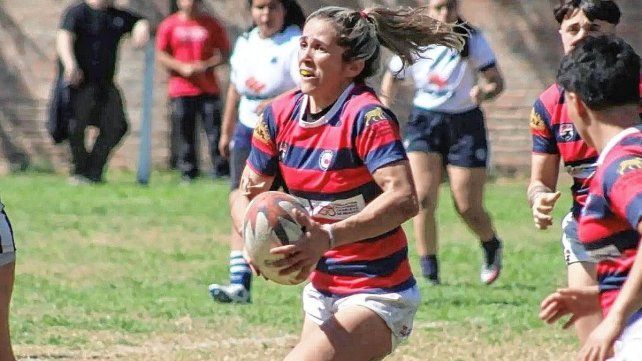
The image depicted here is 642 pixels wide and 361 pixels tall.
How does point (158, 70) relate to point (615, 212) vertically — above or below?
below

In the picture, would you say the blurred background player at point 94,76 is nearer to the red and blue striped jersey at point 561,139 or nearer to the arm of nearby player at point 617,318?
the red and blue striped jersey at point 561,139

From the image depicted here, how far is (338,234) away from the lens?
5.06m

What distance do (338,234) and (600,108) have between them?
3.53 ft

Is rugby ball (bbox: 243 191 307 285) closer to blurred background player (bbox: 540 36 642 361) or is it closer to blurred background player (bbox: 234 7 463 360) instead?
blurred background player (bbox: 234 7 463 360)

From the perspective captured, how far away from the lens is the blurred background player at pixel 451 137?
1012 cm

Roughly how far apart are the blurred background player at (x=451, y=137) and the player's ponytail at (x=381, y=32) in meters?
4.08

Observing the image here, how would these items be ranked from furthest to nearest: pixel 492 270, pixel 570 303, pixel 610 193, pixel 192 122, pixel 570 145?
1. pixel 192 122
2. pixel 492 270
3. pixel 570 145
4. pixel 570 303
5. pixel 610 193

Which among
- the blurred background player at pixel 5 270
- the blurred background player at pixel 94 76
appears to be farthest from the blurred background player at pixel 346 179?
the blurred background player at pixel 94 76

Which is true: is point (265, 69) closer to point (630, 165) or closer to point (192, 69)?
point (630, 165)

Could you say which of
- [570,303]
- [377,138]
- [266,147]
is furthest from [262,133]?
[570,303]

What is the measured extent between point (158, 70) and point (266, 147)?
12850 millimetres

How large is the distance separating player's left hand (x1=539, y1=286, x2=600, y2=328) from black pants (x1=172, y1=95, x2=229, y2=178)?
12.3 meters

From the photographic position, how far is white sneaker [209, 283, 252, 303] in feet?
30.7

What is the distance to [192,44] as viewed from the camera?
54.2 ft
